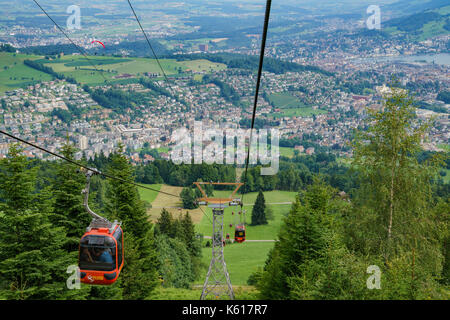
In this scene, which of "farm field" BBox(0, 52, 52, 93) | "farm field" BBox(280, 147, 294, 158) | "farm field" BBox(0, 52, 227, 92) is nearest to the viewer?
"farm field" BBox(280, 147, 294, 158)

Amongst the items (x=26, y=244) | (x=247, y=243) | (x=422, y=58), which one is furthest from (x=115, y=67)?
(x=26, y=244)

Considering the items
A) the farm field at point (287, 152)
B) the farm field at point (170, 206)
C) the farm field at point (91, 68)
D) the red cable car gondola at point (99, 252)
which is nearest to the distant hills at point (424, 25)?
the farm field at point (91, 68)

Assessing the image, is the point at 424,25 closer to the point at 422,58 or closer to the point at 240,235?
the point at 422,58

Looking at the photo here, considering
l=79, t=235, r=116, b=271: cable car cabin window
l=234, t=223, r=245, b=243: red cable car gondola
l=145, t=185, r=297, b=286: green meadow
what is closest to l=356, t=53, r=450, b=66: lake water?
l=145, t=185, r=297, b=286: green meadow

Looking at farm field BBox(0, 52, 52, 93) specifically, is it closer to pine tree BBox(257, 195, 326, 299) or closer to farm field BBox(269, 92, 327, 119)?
farm field BBox(269, 92, 327, 119)

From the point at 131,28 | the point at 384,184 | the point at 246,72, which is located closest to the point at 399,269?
the point at 384,184
